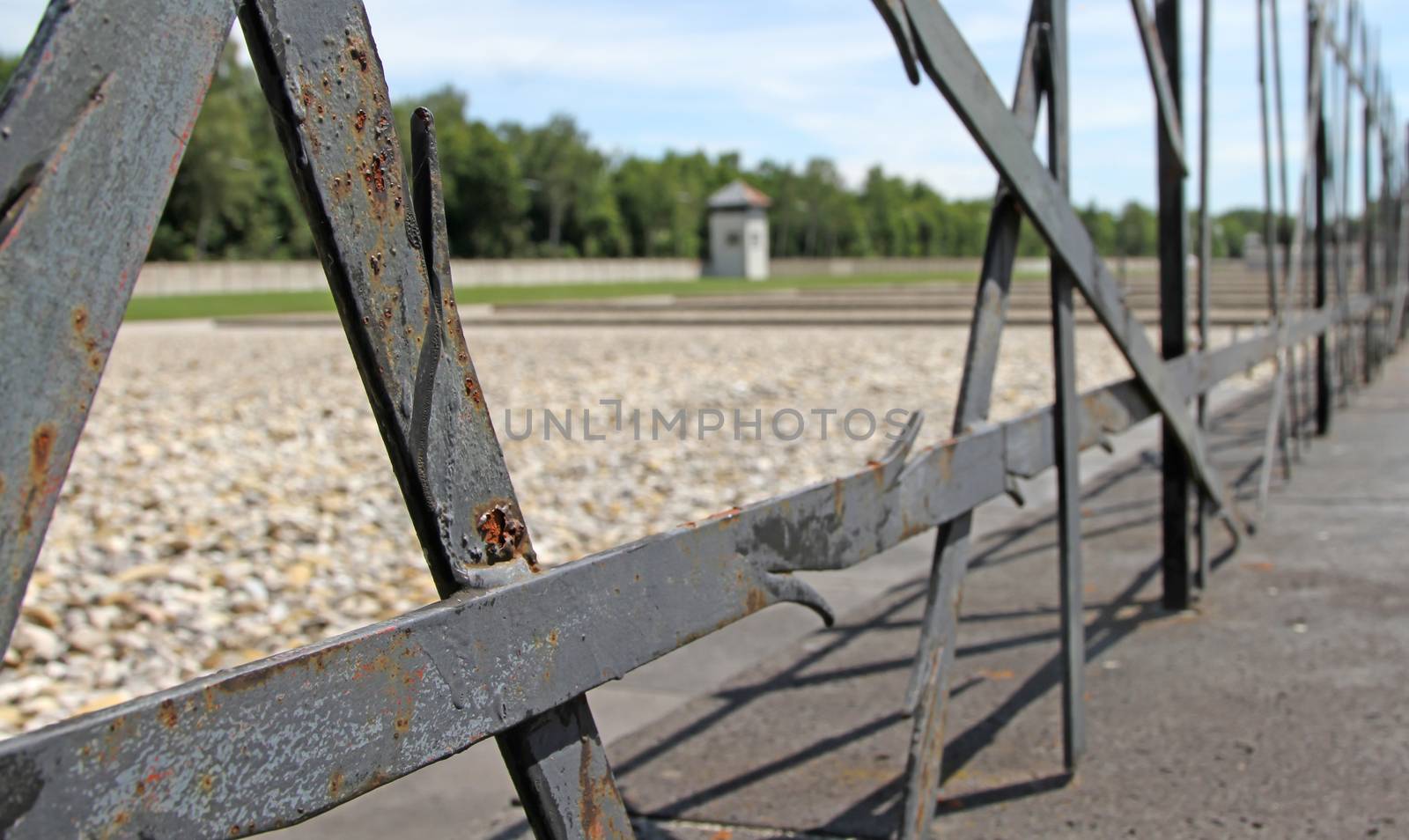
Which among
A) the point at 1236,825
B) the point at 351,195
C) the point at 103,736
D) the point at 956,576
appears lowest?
the point at 1236,825

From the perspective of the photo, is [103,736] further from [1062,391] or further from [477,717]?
[1062,391]

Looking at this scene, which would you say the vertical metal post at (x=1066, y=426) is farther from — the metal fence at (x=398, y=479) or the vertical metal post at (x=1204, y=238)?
the vertical metal post at (x=1204, y=238)

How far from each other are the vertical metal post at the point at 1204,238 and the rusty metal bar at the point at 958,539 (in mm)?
2035

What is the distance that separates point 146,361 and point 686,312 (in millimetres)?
13401

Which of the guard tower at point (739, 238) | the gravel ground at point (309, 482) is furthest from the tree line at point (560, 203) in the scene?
the gravel ground at point (309, 482)

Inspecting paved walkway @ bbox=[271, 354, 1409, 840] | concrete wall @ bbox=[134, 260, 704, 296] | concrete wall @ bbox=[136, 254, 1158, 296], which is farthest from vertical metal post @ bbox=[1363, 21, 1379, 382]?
concrete wall @ bbox=[134, 260, 704, 296]

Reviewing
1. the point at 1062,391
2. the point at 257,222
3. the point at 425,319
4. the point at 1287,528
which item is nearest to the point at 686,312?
the point at 1287,528

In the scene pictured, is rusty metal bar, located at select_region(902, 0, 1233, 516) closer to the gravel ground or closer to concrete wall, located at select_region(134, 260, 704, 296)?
the gravel ground

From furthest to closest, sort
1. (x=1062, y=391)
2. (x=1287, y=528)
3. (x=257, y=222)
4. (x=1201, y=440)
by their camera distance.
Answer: (x=257, y=222), (x=1287, y=528), (x=1201, y=440), (x=1062, y=391)

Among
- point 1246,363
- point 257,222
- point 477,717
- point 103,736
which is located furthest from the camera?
point 257,222

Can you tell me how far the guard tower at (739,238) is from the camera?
3406 inches

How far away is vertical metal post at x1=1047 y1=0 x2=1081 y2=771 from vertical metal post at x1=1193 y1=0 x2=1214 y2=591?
1784 millimetres

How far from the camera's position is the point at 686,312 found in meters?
27.3

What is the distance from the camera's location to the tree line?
211ft
